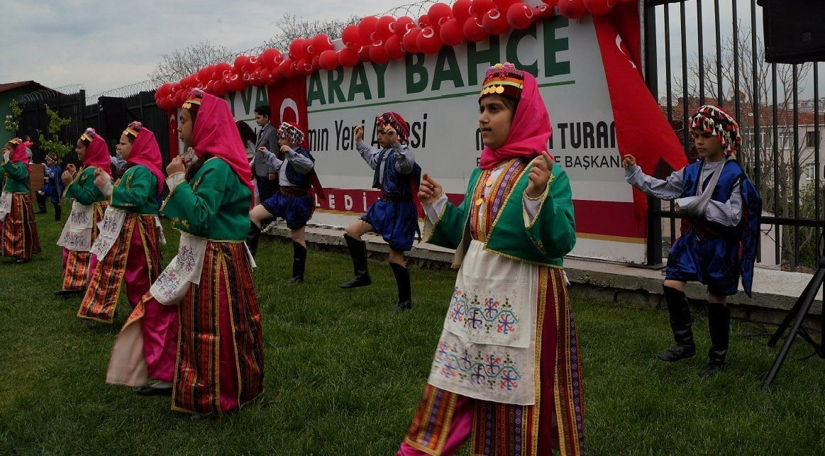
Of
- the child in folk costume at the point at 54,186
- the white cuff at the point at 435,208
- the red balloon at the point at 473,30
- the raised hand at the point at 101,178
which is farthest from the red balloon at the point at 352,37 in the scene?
the child in folk costume at the point at 54,186

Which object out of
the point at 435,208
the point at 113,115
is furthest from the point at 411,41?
the point at 113,115

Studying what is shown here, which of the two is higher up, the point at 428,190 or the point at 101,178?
the point at 101,178

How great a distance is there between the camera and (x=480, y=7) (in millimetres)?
7648

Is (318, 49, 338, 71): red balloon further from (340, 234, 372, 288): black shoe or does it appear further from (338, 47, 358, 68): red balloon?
(340, 234, 372, 288): black shoe

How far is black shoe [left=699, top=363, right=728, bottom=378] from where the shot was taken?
4.72 m

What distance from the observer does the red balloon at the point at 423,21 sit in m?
8.52

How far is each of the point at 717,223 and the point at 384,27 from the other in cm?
569

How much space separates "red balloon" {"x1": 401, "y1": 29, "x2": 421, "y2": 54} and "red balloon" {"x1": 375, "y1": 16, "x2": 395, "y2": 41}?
16.0 inches

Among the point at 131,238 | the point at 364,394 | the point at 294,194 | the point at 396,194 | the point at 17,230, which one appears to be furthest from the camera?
the point at 17,230

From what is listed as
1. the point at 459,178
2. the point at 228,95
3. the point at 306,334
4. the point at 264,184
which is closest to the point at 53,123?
the point at 228,95

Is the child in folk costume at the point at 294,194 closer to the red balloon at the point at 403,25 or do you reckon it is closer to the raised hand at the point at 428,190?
the red balloon at the point at 403,25

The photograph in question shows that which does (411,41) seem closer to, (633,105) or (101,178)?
(633,105)

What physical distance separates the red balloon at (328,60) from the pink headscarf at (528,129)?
7637 mm

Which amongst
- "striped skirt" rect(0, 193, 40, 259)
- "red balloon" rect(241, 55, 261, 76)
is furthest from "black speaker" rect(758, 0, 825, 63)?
"striped skirt" rect(0, 193, 40, 259)
